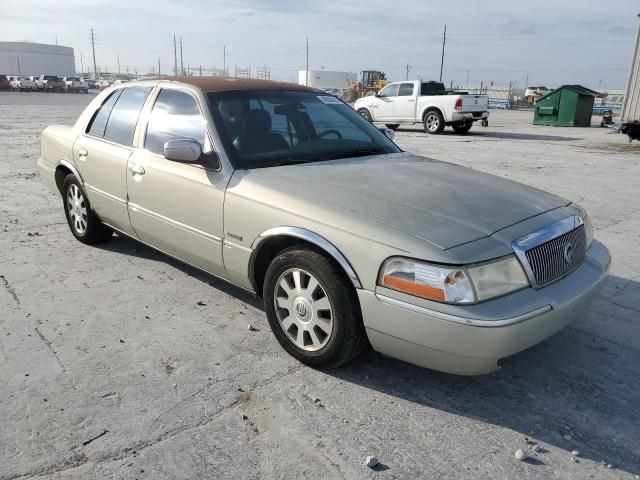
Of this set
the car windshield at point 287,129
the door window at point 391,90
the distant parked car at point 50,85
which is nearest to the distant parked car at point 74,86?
the distant parked car at point 50,85

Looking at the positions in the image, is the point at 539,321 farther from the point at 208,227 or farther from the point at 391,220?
the point at 208,227

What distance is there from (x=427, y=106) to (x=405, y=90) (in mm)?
1335

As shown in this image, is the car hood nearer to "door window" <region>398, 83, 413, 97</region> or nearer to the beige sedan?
the beige sedan

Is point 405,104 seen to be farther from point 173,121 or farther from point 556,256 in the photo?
point 556,256

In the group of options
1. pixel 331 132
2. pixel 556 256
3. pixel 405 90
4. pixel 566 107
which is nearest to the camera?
pixel 556 256

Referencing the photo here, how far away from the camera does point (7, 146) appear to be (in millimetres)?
11992

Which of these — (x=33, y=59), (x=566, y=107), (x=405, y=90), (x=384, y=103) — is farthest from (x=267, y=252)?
(x=33, y=59)

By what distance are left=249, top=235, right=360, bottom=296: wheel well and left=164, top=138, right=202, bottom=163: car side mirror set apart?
76 centimetres

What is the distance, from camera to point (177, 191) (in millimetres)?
3688

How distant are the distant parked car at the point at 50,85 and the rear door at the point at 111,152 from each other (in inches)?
2432

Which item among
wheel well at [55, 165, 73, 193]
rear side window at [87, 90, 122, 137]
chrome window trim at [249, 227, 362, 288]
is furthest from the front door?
wheel well at [55, 165, 73, 193]

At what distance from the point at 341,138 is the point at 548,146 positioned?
13.3 metres

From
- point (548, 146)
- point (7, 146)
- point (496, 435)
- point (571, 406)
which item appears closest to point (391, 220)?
point (496, 435)

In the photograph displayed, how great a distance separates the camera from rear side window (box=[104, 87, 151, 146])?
4.28m
